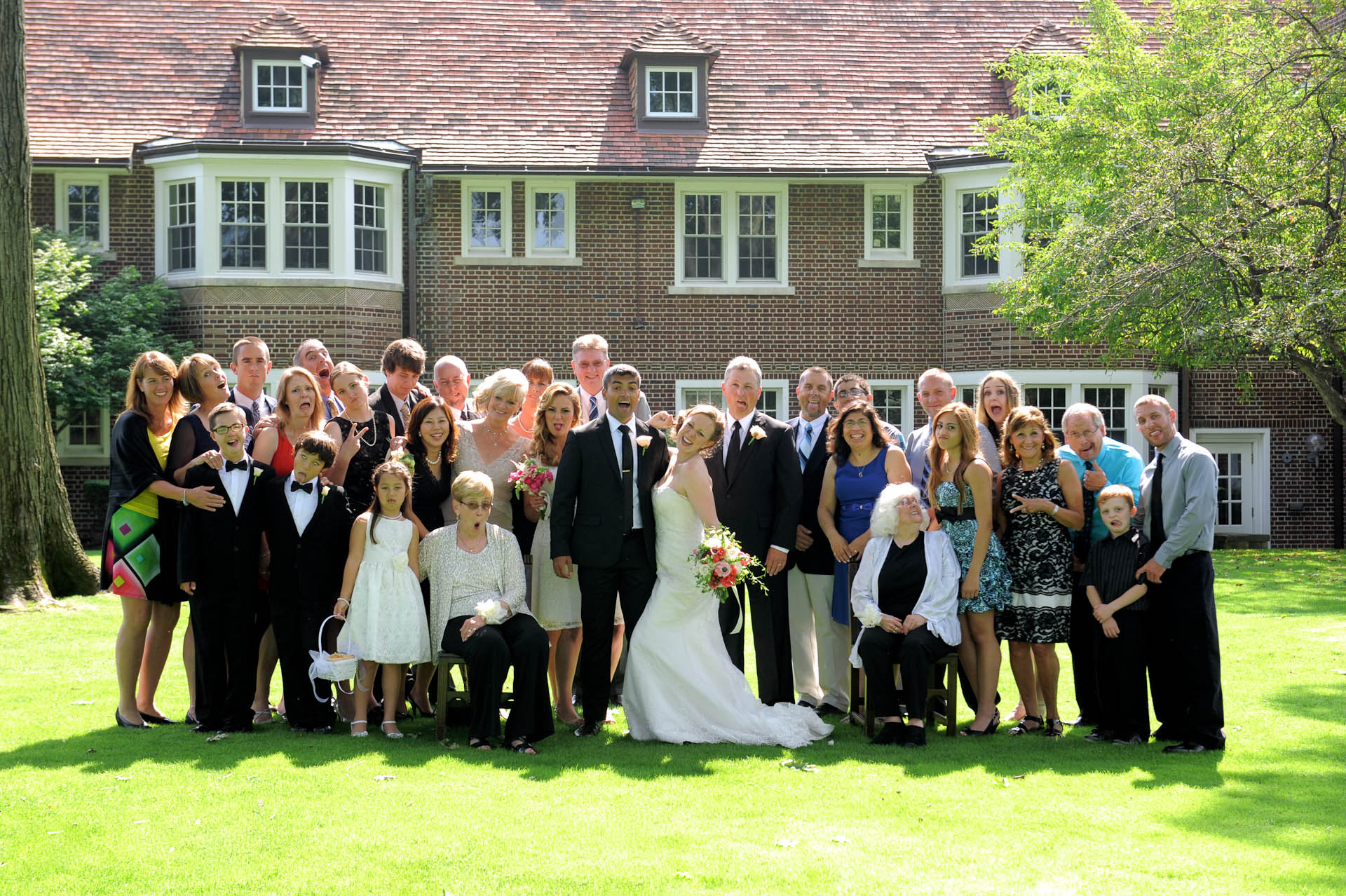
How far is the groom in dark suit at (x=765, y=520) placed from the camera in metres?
8.41

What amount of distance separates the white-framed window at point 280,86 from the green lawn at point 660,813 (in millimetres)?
15925

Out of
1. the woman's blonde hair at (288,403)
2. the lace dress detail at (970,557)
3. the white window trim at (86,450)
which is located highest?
the woman's blonde hair at (288,403)

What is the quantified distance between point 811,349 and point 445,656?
1557 cm

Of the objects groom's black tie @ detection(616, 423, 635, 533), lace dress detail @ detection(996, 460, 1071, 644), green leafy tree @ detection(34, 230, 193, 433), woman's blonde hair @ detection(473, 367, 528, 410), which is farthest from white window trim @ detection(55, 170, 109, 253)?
lace dress detail @ detection(996, 460, 1071, 644)

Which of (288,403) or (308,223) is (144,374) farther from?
(308,223)

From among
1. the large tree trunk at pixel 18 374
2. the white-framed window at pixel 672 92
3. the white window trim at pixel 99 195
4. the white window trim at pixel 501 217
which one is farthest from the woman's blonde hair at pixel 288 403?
the white-framed window at pixel 672 92

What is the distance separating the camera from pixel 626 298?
22297 millimetres

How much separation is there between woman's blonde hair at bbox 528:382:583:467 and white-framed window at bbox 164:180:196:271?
15.0m

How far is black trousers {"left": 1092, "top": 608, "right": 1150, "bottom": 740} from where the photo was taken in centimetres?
763

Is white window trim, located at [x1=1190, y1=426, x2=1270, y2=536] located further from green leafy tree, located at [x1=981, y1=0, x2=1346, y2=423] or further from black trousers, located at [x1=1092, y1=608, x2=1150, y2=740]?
black trousers, located at [x1=1092, y1=608, x2=1150, y2=740]

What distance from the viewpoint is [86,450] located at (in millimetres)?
21922

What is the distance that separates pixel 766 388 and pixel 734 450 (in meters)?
14.1

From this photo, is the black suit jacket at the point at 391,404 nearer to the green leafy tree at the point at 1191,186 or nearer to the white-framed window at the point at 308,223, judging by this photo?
the green leafy tree at the point at 1191,186

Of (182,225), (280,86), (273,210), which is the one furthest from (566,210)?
(182,225)
